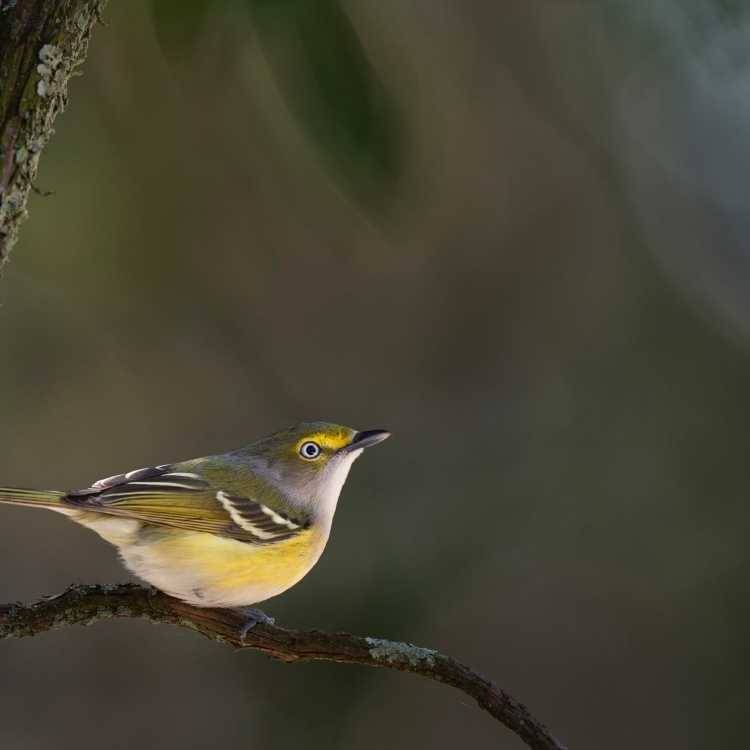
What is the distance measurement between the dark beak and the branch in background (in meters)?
1.04

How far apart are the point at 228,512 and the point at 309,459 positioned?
0.92 feet

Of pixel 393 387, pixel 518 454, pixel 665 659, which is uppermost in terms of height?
pixel 393 387

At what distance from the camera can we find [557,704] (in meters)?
5.36

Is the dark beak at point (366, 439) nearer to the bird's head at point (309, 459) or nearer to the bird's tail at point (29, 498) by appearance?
the bird's head at point (309, 459)

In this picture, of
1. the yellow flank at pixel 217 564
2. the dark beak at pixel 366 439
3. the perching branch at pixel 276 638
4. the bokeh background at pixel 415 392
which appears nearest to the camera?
the perching branch at pixel 276 638

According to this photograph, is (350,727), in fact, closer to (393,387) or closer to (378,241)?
(393,387)

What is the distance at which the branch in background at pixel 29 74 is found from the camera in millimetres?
1947

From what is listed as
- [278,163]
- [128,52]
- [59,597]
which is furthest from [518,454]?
[59,597]

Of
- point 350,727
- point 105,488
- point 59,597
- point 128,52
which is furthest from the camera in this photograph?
point 350,727

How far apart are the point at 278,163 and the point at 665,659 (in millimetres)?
3377

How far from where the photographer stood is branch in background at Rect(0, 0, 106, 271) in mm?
1947

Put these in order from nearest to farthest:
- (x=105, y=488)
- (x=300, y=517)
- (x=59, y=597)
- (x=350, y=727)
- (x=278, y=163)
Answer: (x=59, y=597), (x=105, y=488), (x=300, y=517), (x=350, y=727), (x=278, y=163)

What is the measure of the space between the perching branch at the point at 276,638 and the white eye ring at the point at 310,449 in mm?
635

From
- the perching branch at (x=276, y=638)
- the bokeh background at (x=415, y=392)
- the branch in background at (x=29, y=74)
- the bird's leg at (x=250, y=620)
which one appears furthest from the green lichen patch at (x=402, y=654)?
the bokeh background at (x=415, y=392)
